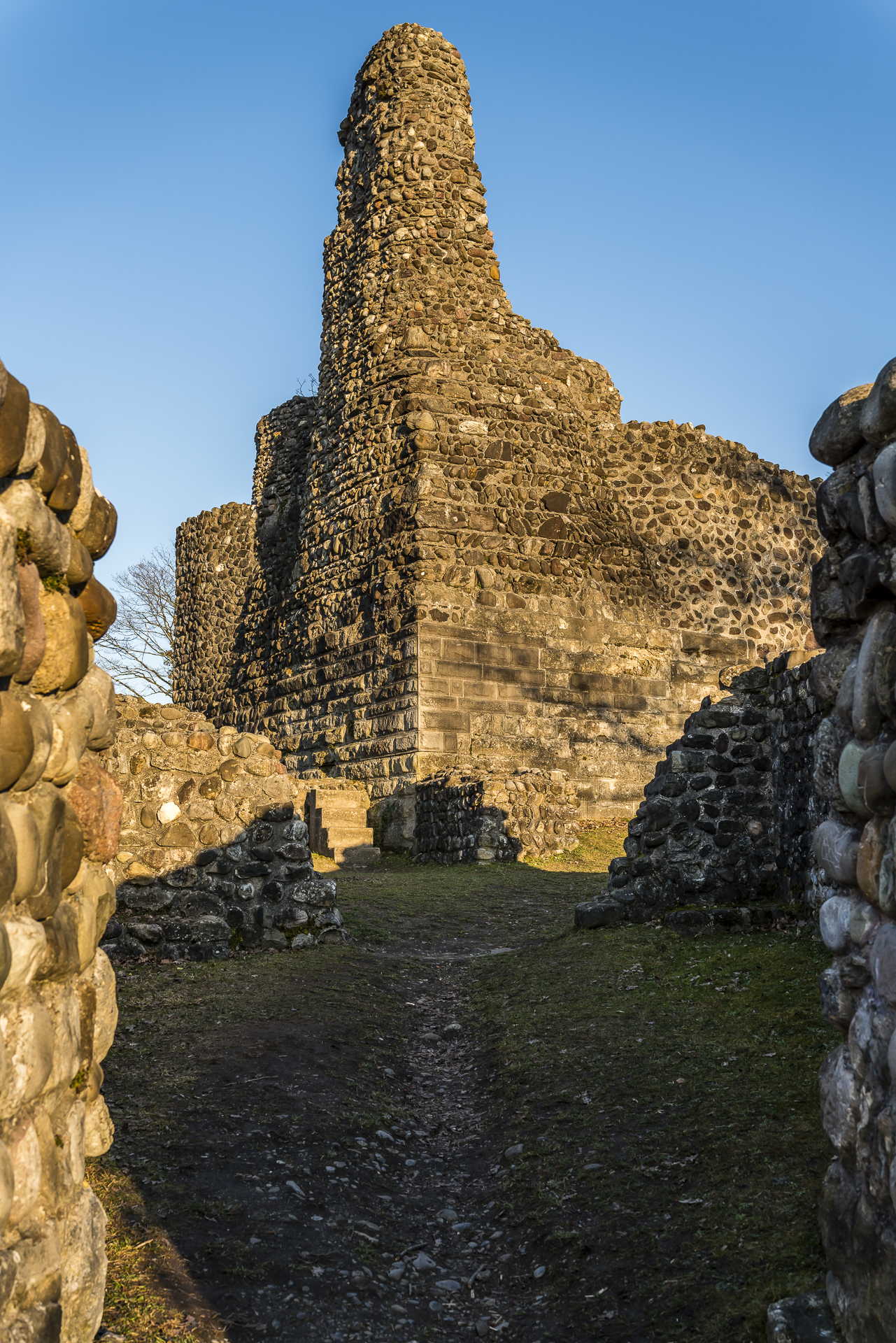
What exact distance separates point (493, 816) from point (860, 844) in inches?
418

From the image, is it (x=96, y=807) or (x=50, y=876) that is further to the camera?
(x=96, y=807)

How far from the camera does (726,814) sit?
8539 millimetres

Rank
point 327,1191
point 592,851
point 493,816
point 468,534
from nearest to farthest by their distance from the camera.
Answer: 1. point 327,1191
2. point 493,816
3. point 592,851
4. point 468,534

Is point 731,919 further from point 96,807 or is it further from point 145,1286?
point 96,807

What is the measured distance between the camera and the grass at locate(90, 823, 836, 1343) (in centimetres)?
341

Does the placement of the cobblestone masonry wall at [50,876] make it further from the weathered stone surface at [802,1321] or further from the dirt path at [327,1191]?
the weathered stone surface at [802,1321]

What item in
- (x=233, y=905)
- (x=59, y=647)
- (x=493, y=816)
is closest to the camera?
(x=59, y=647)

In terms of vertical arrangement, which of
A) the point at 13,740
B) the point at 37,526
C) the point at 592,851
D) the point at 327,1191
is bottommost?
the point at 327,1191

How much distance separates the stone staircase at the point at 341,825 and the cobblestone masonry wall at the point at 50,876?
38.9ft

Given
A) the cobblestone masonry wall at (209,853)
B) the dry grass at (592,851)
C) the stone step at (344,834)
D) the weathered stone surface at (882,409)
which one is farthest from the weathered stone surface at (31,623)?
the stone step at (344,834)

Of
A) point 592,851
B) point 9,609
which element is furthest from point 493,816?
point 9,609

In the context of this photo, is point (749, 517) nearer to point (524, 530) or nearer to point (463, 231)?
point (524, 530)

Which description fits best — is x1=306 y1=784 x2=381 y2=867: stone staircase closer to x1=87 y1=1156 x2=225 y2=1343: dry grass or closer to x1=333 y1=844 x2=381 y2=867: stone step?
x1=333 y1=844 x2=381 y2=867: stone step

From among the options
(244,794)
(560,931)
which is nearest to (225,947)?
(244,794)
